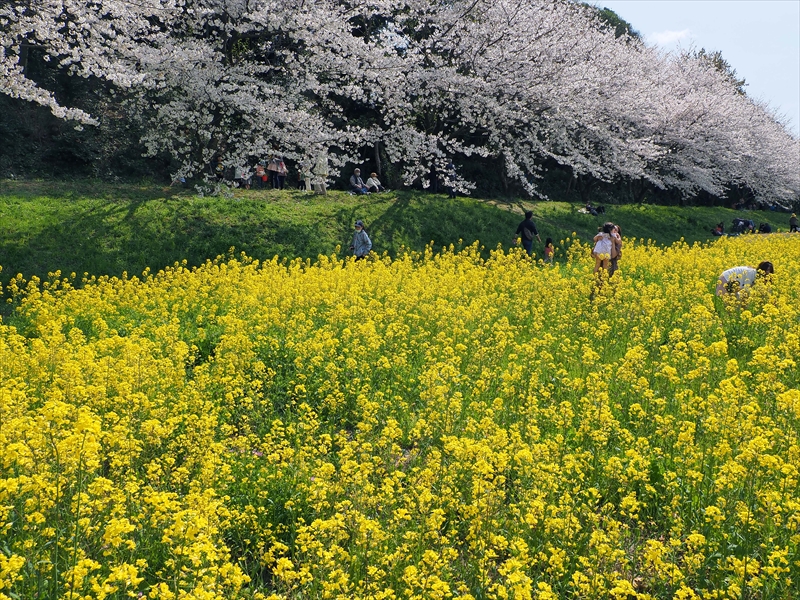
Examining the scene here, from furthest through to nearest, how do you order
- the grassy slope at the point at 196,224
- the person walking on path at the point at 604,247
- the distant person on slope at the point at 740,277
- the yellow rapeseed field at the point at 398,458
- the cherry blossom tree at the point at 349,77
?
the cherry blossom tree at the point at 349,77 < the grassy slope at the point at 196,224 < the person walking on path at the point at 604,247 < the distant person on slope at the point at 740,277 < the yellow rapeseed field at the point at 398,458

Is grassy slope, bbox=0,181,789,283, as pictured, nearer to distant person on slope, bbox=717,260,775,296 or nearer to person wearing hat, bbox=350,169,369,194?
person wearing hat, bbox=350,169,369,194

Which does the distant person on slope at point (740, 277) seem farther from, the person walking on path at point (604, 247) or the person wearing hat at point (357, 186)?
the person wearing hat at point (357, 186)

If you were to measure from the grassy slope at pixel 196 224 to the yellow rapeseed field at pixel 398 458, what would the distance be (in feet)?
17.1

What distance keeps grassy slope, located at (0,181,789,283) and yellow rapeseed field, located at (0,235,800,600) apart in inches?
205

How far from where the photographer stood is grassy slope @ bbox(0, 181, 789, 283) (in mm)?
16234

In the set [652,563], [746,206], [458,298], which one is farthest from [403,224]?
[746,206]

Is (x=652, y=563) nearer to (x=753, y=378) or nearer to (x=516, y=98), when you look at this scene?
(x=753, y=378)

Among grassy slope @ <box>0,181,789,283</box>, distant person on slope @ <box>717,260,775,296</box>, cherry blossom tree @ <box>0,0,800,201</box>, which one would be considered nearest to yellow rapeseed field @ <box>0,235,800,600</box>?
distant person on slope @ <box>717,260,775,296</box>

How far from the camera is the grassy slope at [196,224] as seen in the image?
1623 cm

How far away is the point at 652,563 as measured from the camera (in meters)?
4.49

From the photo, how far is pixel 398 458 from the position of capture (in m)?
6.39

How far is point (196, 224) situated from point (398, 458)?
1404cm

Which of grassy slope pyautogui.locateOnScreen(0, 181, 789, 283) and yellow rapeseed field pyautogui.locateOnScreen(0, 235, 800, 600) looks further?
grassy slope pyautogui.locateOnScreen(0, 181, 789, 283)

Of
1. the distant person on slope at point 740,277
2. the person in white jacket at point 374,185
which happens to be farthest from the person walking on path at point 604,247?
the person in white jacket at point 374,185
